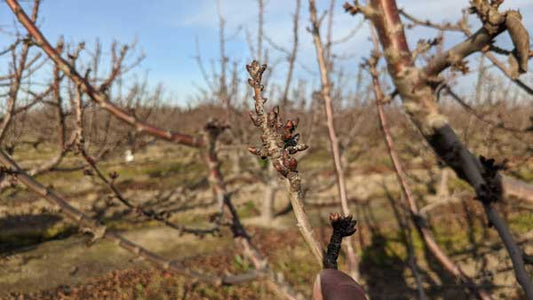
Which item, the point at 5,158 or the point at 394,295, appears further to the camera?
the point at 394,295

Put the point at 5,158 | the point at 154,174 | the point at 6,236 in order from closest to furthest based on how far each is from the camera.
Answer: the point at 5,158, the point at 6,236, the point at 154,174

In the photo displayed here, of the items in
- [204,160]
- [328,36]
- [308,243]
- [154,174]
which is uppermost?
[154,174]

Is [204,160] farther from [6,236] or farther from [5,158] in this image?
[6,236]

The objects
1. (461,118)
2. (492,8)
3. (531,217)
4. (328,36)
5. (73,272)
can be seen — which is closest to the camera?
(492,8)

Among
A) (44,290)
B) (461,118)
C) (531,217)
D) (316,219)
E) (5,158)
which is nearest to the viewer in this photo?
(5,158)

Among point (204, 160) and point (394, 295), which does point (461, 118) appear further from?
point (204, 160)

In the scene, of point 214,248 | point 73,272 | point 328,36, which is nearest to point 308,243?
point 328,36

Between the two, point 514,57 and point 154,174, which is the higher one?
point 154,174

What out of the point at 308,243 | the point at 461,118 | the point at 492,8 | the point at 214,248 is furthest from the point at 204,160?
the point at 461,118

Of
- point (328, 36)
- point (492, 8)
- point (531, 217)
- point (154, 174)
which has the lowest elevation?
point (531, 217)
